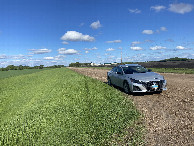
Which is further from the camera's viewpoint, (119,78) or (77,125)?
(119,78)

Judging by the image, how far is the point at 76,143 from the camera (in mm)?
3896

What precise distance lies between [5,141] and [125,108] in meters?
4.34

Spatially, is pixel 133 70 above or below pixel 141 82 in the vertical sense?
above

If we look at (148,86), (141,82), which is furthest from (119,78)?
(148,86)

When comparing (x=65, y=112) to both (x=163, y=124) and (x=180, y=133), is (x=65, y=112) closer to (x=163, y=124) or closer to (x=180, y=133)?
(x=163, y=124)

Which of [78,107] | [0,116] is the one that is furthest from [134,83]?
[0,116]

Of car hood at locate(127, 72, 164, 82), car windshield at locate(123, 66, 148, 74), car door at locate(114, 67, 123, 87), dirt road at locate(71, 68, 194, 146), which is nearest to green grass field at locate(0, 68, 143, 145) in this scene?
dirt road at locate(71, 68, 194, 146)

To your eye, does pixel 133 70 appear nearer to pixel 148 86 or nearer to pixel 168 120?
pixel 148 86

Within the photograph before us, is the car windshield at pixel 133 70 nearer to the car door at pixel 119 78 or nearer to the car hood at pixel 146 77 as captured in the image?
the car door at pixel 119 78

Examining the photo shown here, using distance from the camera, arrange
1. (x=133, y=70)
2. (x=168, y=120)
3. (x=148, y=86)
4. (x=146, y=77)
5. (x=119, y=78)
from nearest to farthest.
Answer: (x=168, y=120), (x=148, y=86), (x=146, y=77), (x=133, y=70), (x=119, y=78)

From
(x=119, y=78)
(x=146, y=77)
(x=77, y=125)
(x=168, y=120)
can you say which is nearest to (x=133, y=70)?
(x=119, y=78)

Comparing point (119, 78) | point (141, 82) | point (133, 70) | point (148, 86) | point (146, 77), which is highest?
A: point (133, 70)

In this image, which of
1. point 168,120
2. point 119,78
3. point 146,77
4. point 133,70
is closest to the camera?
point 168,120

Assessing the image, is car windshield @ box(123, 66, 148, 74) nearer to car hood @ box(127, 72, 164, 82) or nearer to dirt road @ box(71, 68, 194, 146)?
car hood @ box(127, 72, 164, 82)
